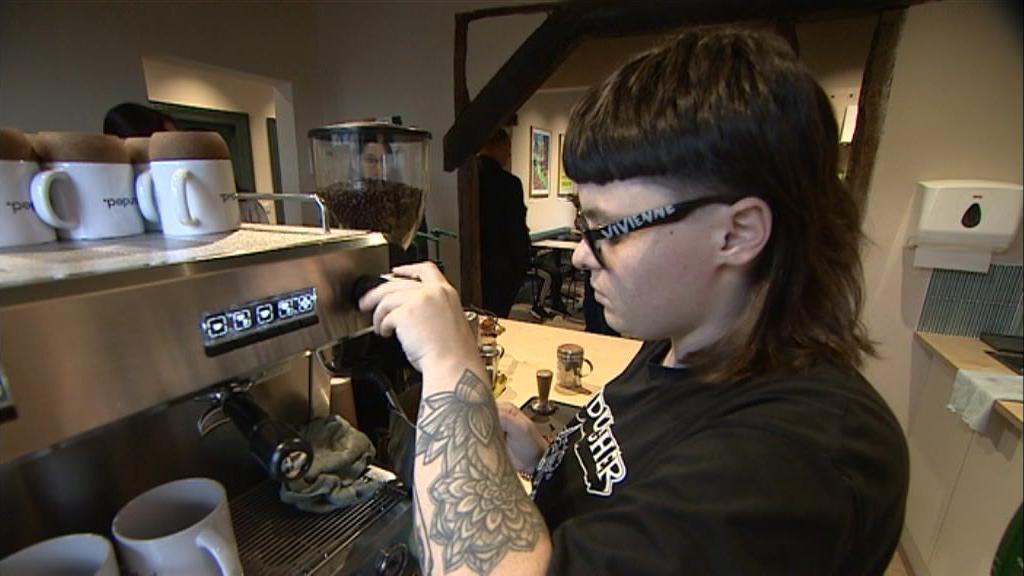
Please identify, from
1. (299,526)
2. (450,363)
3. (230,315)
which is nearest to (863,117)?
(450,363)

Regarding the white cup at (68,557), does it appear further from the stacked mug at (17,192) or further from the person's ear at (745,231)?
the person's ear at (745,231)

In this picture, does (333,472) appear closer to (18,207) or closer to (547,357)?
(18,207)

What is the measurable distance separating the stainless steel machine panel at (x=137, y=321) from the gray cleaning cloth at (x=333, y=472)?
0.21 m

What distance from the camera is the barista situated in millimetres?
349

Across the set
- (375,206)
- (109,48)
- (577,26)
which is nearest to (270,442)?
(375,206)

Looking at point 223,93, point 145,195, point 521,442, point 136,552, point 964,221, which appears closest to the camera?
point 964,221

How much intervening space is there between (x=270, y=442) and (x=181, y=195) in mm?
298

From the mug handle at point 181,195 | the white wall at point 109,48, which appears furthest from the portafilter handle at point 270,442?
the white wall at point 109,48

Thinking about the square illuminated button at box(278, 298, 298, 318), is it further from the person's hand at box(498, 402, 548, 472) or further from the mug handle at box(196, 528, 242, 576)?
the person's hand at box(498, 402, 548, 472)

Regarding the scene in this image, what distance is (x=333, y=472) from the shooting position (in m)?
0.63

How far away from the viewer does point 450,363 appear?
0.49 m

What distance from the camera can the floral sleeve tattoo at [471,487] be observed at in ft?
1.37

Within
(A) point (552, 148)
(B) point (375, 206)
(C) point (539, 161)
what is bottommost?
(B) point (375, 206)

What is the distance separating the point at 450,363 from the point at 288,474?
176mm
